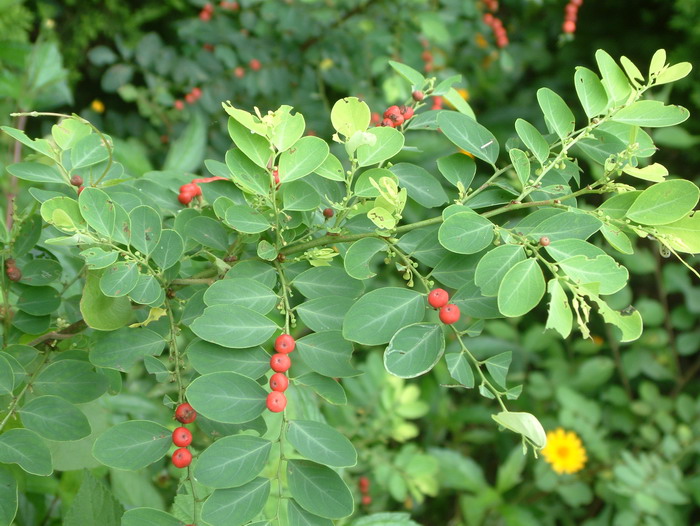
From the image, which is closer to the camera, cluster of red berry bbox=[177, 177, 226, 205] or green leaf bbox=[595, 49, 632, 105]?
green leaf bbox=[595, 49, 632, 105]

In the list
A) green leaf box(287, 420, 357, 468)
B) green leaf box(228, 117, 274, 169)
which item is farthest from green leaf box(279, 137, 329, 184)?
green leaf box(287, 420, 357, 468)

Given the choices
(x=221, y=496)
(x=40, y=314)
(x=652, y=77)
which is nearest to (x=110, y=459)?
(x=221, y=496)

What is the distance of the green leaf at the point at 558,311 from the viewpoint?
0.54m

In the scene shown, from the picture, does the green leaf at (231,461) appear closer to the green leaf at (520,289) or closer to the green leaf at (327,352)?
the green leaf at (327,352)

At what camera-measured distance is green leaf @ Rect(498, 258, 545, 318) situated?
54 centimetres

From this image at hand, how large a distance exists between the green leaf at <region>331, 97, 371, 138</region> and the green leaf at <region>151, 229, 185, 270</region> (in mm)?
183

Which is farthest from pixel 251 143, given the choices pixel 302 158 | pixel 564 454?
pixel 564 454

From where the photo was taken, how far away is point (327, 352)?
0.62 metres

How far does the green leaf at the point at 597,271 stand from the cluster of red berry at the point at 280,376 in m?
0.25

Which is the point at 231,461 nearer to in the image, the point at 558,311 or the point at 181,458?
the point at 181,458

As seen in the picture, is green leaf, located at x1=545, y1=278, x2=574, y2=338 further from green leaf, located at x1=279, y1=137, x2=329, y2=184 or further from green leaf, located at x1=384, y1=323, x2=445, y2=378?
green leaf, located at x1=279, y1=137, x2=329, y2=184

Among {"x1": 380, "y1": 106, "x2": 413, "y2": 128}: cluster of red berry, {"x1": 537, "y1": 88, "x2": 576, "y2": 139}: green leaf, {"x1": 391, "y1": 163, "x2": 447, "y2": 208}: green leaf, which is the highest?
{"x1": 537, "y1": 88, "x2": 576, "y2": 139}: green leaf

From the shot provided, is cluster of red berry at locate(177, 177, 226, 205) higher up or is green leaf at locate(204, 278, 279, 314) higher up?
green leaf at locate(204, 278, 279, 314)

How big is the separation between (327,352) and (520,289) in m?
0.19
